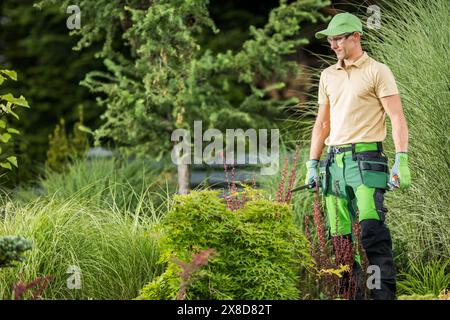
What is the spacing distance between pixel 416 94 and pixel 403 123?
128 cm

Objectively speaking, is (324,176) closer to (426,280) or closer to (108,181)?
(426,280)

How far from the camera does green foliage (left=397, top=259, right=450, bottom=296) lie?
5465 mm

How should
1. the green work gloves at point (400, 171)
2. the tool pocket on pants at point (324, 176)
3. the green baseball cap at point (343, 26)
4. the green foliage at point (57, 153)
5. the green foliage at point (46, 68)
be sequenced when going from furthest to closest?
the green foliage at point (46, 68)
the green foliage at point (57, 153)
the tool pocket on pants at point (324, 176)
the green baseball cap at point (343, 26)
the green work gloves at point (400, 171)

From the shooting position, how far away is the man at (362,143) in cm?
489

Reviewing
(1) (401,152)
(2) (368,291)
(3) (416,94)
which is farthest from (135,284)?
(3) (416,94)

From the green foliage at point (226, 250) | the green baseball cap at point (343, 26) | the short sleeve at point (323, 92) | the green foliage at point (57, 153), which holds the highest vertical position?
the green baseball cap at point (343, 26)

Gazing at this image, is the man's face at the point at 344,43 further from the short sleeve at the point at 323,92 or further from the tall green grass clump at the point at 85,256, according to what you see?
the tall green grass clump at the point at 85,256

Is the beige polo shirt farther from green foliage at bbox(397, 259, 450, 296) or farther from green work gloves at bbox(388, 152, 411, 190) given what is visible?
green foliage at bbox(397, 259, 450, 296)

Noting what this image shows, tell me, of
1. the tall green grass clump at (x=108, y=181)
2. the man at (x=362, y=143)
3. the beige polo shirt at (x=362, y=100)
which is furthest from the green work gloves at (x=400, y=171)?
the tall green grass clump at (x=108, y=181)

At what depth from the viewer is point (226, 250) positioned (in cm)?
476

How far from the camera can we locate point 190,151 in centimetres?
868

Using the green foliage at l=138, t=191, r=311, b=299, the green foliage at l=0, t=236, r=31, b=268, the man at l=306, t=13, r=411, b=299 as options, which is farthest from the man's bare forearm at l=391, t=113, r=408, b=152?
the green foliage at l=0, t=236, r=31, b=268
